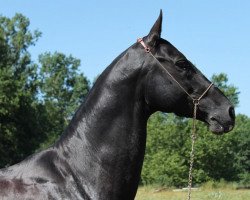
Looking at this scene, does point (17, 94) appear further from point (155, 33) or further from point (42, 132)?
point (155, 33)

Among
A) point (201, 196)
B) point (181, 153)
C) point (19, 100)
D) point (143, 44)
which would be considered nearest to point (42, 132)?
point (19, 100)

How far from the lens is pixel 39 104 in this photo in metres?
65.7

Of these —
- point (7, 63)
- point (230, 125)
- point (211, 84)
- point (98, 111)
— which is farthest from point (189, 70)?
point (7, 63)

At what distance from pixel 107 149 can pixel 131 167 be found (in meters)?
0.27

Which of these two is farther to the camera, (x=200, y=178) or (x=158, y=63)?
(x=200, y=178)

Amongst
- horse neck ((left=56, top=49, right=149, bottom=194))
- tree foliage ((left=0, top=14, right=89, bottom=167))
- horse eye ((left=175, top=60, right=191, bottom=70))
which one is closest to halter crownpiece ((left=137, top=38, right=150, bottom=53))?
horse neck ((left=56, top=49, right=149, bottom=194))

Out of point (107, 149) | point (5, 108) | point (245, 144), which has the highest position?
point (5, 108)

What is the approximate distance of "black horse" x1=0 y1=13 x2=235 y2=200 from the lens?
460 cm

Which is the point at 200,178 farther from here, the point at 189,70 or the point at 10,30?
the point at 189,70

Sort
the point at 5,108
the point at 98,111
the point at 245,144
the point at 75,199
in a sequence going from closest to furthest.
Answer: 1. the point at 75,199
2. the point at 98,111
3. the point at 5,108
4. the point at 245,144

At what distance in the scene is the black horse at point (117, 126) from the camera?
4.60 meters

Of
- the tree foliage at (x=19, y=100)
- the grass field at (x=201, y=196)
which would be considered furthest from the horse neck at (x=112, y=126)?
the tree foliage at (x=19, y=100)

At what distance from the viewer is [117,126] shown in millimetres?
4738

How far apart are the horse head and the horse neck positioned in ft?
0.41
